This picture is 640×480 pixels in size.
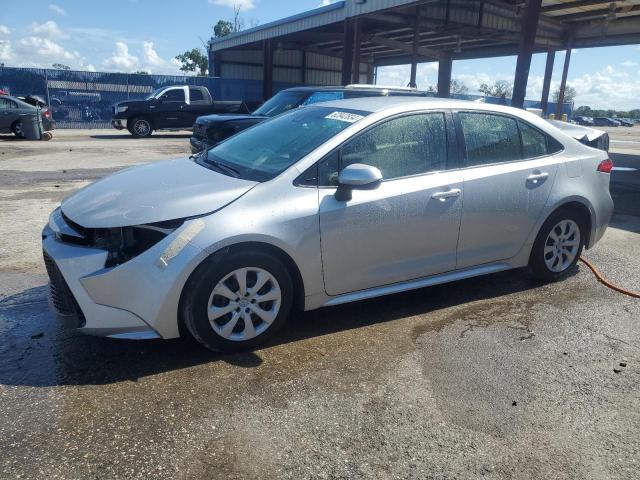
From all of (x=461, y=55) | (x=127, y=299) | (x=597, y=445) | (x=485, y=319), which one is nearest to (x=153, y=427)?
(x=127, y=299)

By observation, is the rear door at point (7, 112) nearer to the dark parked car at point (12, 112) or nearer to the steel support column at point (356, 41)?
the dark parked car at point (12, 112)

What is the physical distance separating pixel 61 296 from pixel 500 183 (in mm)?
3277

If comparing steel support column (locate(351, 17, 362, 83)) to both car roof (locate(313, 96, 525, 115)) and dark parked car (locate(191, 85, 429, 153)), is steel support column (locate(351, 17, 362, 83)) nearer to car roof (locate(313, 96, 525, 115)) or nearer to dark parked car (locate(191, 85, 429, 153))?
dark parked car (locate(191, 85, 429, 153))

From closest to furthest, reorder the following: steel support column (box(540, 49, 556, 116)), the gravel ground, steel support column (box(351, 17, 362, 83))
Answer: the gravel ground, steel support column (box(351, 17, 362, 83)), steel support column (box(540, 49, 556, 116))

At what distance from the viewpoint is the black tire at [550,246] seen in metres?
4.51

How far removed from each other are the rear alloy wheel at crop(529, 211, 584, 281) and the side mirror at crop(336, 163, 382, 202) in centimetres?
193

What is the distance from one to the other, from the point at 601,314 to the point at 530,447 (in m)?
2.06

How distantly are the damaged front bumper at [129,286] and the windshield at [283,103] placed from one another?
7.50 m

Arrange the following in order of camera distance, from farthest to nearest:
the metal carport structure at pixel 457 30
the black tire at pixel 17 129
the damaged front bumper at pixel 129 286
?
1. the metal carport structure at pixel 457 30
2. the black tire at pixel 17 129
3. the damaged front bumper at pixel 129 286

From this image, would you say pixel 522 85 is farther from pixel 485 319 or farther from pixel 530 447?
pixel 530 447

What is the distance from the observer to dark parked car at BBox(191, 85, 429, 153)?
923 cm

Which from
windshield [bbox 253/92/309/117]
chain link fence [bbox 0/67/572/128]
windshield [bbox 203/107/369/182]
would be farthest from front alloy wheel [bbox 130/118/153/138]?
windshield [bbox 203/107/369/182]

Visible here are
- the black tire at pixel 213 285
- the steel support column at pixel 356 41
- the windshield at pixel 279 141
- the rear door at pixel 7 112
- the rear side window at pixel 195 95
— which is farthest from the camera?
the steel support column at pixel 356 41

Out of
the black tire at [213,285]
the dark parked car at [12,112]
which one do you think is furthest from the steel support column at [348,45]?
the black tire at [213,285]
